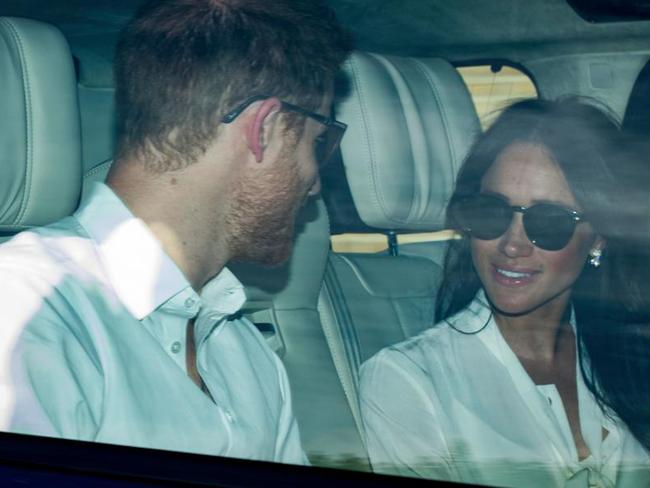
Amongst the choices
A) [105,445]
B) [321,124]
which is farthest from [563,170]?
[105,445]

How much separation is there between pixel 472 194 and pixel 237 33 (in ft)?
1.49

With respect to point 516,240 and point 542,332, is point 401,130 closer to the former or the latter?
point 516,240

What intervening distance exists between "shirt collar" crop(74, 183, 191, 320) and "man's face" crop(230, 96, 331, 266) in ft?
0.39

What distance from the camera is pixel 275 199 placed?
74.2 inches

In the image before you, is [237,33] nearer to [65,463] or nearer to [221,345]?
[221,345]

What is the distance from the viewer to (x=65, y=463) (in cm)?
175

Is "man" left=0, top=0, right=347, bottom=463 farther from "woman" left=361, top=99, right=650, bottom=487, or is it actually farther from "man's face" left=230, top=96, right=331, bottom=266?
"woman" left=361, top=99, right=650, bottom=487

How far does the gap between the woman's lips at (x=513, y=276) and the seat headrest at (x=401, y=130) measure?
119 mm

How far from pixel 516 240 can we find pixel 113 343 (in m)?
0.68

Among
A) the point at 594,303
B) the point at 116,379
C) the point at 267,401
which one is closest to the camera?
the point at 594,303

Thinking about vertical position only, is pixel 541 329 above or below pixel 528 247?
below

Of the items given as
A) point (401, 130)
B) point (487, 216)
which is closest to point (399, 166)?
point (401, 130)

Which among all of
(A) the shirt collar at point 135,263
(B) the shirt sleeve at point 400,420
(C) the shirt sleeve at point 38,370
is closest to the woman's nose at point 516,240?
(B) the shirt sleeve at point 400,420

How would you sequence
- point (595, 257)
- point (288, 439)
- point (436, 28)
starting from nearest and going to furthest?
point (595, 257) → point (288, 439) → point (436, 28)
